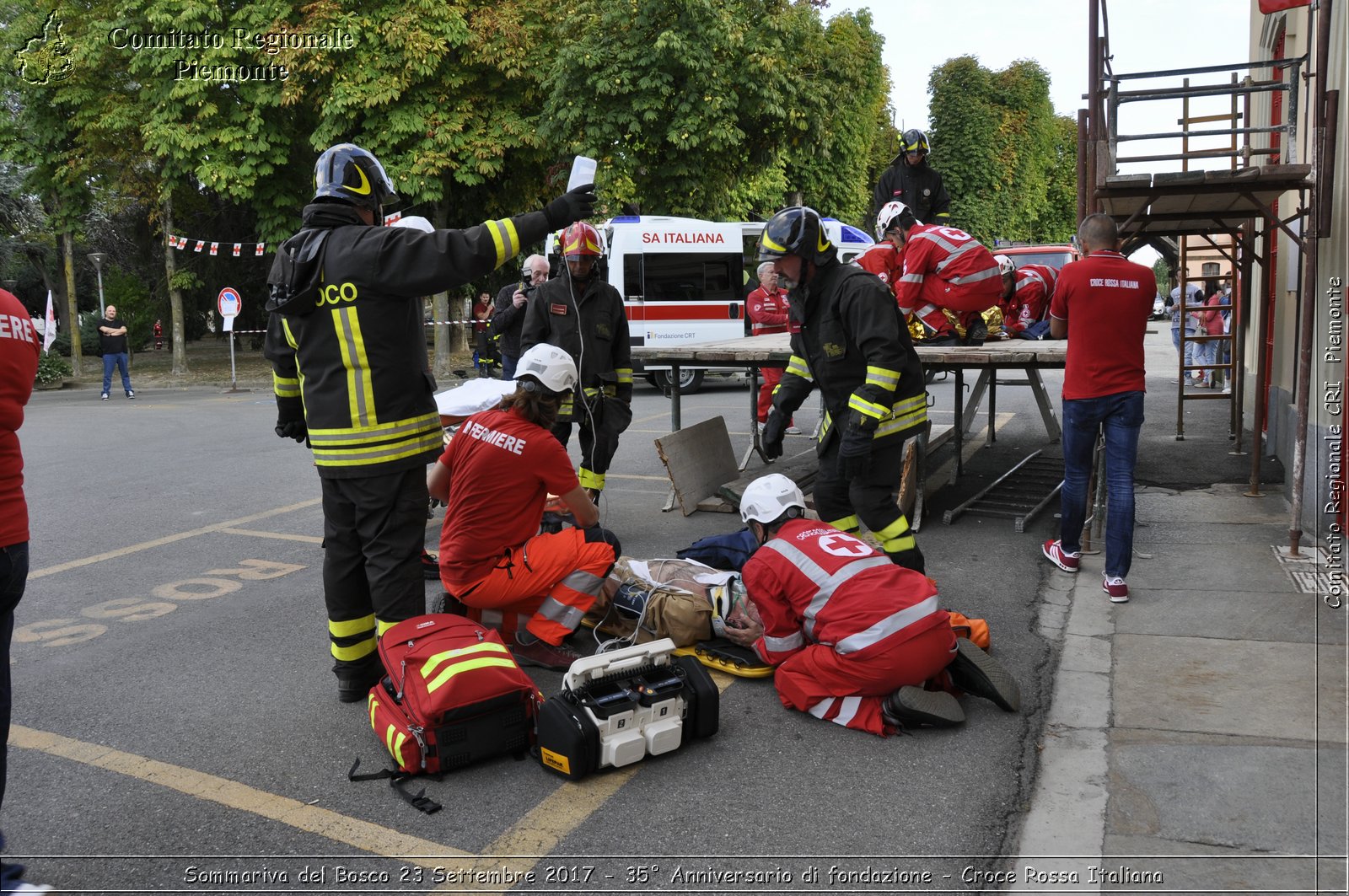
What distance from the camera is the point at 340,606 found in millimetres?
4473

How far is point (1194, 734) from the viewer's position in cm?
391

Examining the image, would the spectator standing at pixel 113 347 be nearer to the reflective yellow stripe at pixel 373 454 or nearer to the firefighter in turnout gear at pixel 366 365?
the firefighter in turnout gear at pixel 366 365

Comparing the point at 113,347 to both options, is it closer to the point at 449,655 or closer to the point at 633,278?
Result: the point at 633,278

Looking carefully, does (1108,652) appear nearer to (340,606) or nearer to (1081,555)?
(1081,555)

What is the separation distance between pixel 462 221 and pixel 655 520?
63.2ft

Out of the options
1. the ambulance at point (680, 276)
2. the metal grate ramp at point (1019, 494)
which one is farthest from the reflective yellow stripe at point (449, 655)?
the ambulance at point (680, 276)

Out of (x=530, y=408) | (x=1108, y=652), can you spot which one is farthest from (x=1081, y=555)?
(x=530, y=408)

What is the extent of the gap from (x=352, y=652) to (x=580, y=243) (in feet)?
11.5

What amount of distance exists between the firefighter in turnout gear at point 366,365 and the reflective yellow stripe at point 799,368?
205 cm

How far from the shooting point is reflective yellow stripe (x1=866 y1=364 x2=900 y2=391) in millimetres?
5039

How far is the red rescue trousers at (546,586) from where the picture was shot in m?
4.81

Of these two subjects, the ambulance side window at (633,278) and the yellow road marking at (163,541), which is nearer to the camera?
the yellow road marking at (163,541)

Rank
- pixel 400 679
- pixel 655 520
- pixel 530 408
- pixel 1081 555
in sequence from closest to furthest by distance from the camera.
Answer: pixel 400 679, pixel 530 408, pixel 1081 555, pixel 655 520

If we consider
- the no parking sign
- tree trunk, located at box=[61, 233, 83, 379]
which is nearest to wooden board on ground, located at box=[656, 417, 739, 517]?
the no parking sign
